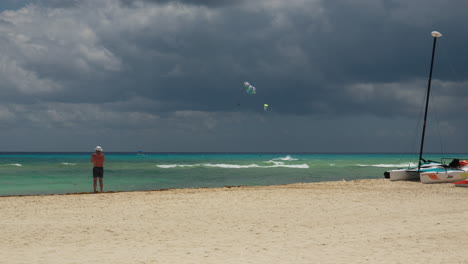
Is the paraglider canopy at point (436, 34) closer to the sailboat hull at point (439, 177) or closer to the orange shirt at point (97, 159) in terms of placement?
the sailboat hull at point (439, 177)

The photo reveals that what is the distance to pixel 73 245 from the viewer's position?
25.5 ft

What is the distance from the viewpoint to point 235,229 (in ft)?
30.6

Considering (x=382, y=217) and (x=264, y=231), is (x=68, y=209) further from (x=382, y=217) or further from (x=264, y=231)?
(x=382, y=217)

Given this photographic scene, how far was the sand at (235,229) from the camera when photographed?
273 inches

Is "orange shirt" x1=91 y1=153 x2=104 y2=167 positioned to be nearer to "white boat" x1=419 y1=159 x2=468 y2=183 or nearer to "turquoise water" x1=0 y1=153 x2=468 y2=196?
"turquoise water" x1=0 y1=153 x2=468 y2=196

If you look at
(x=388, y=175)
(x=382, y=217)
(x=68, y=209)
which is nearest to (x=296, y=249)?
(x=382, y=217)

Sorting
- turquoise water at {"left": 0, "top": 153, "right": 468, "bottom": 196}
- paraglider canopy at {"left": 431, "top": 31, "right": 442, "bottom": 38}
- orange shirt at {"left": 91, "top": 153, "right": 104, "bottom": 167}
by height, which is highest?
paraglider canopy at {"left": 431, "top": 31, "right": 442, "bottom": 38}

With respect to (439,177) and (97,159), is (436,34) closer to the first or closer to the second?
(439,177)

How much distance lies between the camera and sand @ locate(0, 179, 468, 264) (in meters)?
6.95

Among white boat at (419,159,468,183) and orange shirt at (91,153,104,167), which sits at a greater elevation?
orange shirt at (91,153,104,167)

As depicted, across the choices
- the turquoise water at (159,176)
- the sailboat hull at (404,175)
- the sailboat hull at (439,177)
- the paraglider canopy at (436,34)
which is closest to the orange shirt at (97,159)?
the turquoise water at (159,176)

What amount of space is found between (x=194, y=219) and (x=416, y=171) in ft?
53.1

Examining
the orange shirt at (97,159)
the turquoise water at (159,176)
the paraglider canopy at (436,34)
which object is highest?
the paraglider canopy at (436,34)

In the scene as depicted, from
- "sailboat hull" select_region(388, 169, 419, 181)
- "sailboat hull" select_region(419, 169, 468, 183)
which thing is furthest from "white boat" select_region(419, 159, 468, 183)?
"sailboat hull" select_region(388, 169, 419, 181)
